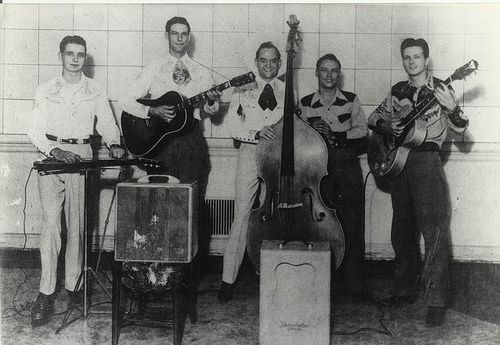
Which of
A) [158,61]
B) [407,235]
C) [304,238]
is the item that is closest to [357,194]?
[407,235]

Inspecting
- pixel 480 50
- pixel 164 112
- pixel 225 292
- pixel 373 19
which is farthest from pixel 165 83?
pixel 480 50

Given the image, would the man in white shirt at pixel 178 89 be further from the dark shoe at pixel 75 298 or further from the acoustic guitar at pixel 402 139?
the acoustic guitar at pixel 402 139

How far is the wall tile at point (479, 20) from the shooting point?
3615mm

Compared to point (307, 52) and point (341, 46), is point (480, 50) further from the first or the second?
point (307, 52)

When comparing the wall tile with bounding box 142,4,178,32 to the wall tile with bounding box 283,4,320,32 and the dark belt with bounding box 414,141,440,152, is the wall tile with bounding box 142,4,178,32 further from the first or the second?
the dark belt with bounding box 414,141,440,152

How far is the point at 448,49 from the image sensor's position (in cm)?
368

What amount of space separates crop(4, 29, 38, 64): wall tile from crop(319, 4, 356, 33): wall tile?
6.58 feet

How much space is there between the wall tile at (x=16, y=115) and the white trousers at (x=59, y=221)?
2.70 ft

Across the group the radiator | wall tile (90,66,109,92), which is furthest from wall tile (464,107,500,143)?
wall tile (90,66,109,92)

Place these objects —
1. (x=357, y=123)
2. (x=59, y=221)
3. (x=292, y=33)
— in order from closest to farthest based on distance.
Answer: (x=292, y=33) → (x=59, y=221) → (x=357, y=123)

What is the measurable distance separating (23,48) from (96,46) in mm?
517

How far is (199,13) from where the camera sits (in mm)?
3752

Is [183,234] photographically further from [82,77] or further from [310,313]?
[82,77]

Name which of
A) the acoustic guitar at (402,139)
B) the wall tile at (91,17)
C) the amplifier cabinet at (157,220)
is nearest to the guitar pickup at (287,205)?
the amplifier cabinet at (157,220)
